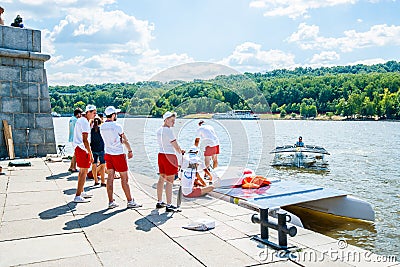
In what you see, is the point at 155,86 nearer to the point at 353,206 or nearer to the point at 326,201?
the point at 326,201

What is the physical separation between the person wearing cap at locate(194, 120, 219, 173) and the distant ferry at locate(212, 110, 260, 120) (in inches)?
51.6

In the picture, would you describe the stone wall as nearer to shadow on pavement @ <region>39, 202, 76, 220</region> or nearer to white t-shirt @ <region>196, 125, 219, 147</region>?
white t-shirt @ <region>196, 125, 219, 147</region>

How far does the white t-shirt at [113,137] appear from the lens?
736 cm

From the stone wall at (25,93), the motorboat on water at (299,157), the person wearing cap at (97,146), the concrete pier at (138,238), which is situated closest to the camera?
the concrete pier at (138,238)

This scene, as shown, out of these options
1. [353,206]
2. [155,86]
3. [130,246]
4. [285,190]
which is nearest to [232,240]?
[130,246]

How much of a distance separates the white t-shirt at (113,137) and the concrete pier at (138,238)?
109 cm

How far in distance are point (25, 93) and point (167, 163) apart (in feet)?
29.9

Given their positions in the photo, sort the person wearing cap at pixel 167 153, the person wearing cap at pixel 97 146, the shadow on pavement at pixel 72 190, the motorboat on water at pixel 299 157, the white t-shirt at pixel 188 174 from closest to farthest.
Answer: the person wearing cap at pixel 167 153 < the white t-shirt at pixel 188 174 < the shadow on pavement at pixel 72 190 < the person wearing cap at pixel 97 146 < the motorboat on water at pixel 299 157

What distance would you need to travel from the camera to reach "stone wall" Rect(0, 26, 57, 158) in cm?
1405

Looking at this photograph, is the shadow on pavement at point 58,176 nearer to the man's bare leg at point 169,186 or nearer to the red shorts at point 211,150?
the red shorts at point 211,150

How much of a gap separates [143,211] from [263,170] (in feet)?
42.4

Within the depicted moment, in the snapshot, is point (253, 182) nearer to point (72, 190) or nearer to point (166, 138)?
point (166, 138)

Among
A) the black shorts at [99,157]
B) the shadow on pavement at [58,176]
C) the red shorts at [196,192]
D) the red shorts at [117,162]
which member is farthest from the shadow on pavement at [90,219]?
the shadow on pavement at [58,176]


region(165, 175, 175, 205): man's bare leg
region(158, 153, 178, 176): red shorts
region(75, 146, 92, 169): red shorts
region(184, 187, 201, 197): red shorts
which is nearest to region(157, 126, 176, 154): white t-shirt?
region(158, 153, 178, 176): red shorts
